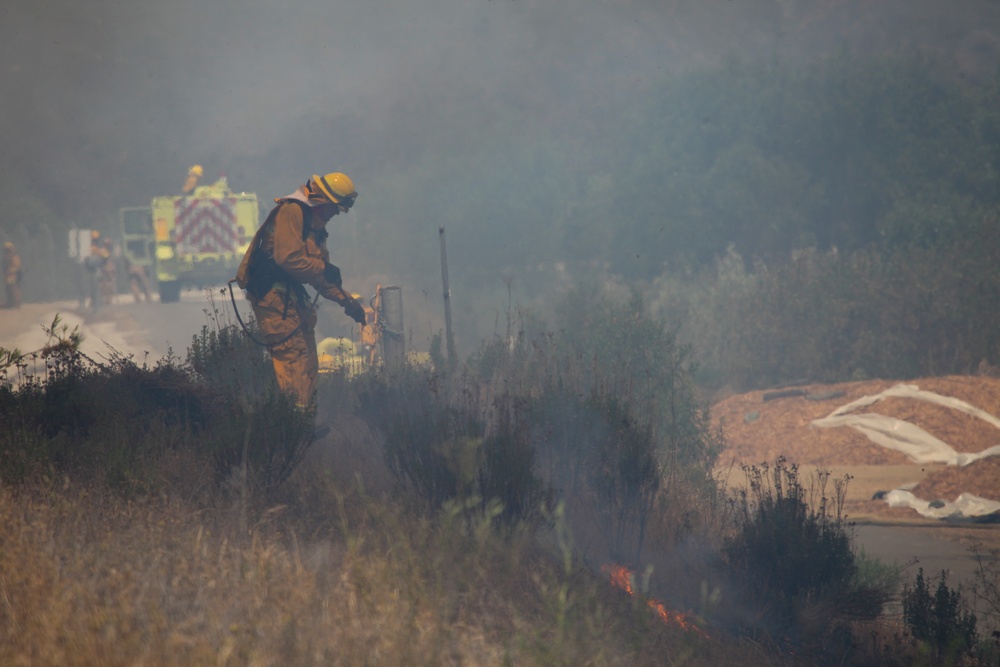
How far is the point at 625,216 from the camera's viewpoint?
26.5m

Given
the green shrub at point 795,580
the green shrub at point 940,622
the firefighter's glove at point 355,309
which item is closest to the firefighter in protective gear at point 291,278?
the firefighter's glove at point 355,309

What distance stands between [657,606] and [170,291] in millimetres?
19011

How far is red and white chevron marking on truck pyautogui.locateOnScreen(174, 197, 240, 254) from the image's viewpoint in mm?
20734

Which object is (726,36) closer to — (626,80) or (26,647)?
(626,80)

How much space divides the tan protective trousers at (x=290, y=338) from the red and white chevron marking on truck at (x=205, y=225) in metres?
14.2

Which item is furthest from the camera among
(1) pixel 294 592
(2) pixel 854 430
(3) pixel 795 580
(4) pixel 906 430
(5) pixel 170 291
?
(5) pixel 170 291

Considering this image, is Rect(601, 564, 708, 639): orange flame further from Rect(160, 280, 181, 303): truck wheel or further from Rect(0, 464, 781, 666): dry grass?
Rect(160, 280, 181, 303): truck wheel

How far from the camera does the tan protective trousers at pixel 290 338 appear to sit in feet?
23.6

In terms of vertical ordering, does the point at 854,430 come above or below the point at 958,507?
above

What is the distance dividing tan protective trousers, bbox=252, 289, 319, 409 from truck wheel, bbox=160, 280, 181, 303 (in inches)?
606

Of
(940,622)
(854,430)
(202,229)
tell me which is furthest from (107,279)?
(940,622)

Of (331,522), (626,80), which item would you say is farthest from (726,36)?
(331,522)

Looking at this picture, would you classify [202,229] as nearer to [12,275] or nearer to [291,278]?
[12,275]

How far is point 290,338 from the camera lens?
7.23 metres
